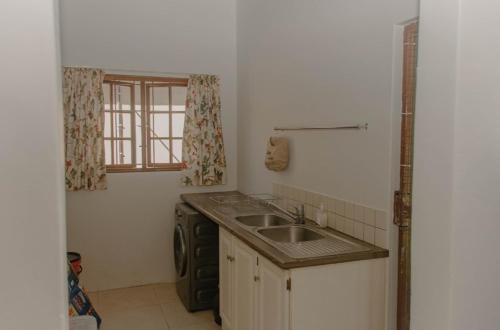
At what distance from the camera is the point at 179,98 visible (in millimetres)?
4414

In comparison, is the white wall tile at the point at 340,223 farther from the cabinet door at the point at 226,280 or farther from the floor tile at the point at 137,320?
the floor tile at the point at 137,320

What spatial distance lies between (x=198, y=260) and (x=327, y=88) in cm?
180

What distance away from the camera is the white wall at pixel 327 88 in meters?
2.29

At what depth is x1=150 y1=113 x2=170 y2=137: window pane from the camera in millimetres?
4336

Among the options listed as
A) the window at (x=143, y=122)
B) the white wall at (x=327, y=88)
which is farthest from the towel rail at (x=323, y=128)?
the window at (x=143, y=122)

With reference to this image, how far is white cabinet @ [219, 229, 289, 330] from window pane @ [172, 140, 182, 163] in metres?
1.54

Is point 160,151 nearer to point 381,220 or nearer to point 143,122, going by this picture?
point 143,122

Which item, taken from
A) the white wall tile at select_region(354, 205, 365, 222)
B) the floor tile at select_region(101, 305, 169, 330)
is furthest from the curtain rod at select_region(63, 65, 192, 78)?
the white wall tile at select_region(354, 205, 365, 222)

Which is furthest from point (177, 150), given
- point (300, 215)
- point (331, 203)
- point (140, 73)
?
point (331, 203)
